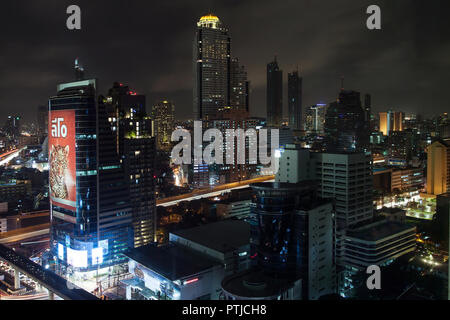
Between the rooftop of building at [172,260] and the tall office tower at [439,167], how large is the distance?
32.7ft

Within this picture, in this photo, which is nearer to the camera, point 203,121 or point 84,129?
point 84,129

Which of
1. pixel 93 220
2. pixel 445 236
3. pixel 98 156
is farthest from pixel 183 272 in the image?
pixel 445 236

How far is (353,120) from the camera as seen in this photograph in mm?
22250

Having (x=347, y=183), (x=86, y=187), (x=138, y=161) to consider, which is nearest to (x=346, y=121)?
(x=347, y=183)

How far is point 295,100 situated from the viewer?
101ft

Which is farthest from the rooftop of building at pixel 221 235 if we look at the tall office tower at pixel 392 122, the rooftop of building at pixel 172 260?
the tall office tower at pixel 392 122

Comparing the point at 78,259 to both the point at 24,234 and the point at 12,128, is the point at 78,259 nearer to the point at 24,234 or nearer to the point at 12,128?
the point at 24,234

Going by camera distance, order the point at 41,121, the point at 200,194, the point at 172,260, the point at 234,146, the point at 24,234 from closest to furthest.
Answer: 1. the point at 172,260
2. the point at 24,234
3. the point at 200,194
4. the point at 234,146
5. the point at 41,121

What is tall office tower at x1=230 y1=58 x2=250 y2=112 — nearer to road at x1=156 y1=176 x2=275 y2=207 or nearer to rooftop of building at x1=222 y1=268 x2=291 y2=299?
road at x1=156 y1=176 x2=275 y2=207

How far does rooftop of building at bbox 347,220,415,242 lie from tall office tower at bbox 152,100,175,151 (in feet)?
64.6

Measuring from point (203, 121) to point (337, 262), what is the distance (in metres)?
12.6

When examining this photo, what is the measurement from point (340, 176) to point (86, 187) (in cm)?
604

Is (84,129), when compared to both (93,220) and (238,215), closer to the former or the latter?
(93,220)
